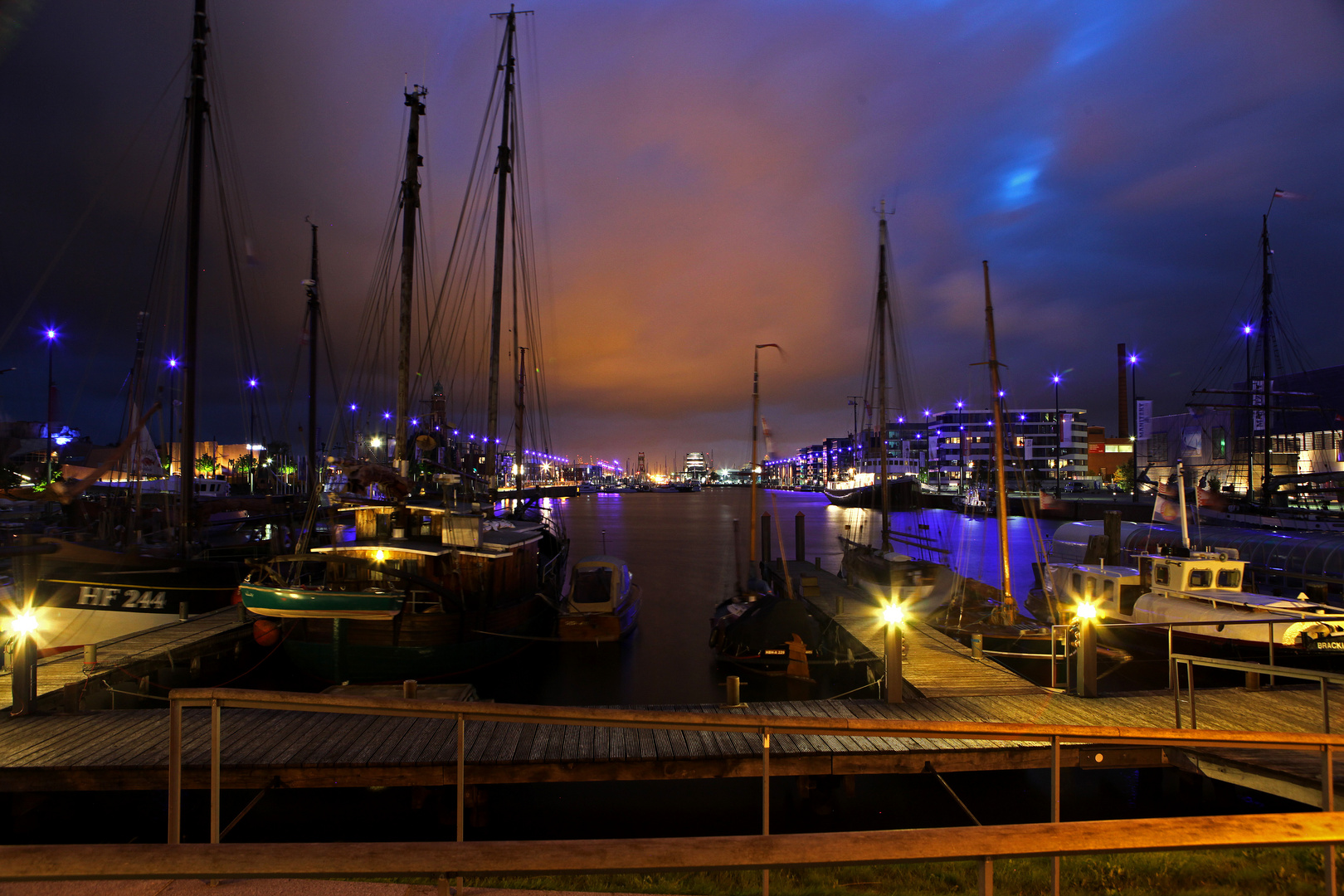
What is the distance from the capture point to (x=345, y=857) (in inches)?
115

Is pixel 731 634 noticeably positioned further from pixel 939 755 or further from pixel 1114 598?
pixel 1114 598

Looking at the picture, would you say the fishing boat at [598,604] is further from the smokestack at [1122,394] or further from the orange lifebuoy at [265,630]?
the smokestack at [1122,394]

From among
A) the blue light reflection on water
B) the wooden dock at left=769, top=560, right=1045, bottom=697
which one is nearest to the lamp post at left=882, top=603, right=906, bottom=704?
the wooden dock at left=769, top=560, right=1045, bottom=697

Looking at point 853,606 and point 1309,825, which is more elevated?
point 1309,825

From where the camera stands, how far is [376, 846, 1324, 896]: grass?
241 inches

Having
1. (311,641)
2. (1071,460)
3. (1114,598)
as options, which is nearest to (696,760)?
(311,641)

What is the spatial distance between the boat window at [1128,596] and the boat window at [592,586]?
16412mm

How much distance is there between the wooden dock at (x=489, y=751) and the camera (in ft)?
29.1

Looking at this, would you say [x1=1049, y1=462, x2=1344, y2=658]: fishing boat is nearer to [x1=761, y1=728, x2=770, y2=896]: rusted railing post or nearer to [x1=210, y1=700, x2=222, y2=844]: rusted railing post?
[x1=761, y1=728, x2=770, y2=896]: rusted railing post

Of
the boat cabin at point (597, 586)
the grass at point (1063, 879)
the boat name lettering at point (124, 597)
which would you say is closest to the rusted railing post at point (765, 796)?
the grass at point (1063, 879)

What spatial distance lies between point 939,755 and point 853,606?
1159 cm

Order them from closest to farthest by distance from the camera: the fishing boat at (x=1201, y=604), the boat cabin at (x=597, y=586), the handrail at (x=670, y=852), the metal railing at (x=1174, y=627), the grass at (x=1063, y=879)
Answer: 1. the handrail at (x=670, y=852)
2. the grass at (x=1063, y=879)
3. the metal railing at (x=1174, y=627)
4. the fishing boat at (x=1201, y=604)
5. the boat cabin at (x=597, y=586)

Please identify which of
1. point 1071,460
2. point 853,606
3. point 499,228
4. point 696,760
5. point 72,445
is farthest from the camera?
point 1071,460

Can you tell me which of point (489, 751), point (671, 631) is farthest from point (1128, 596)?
point (489, 751)
